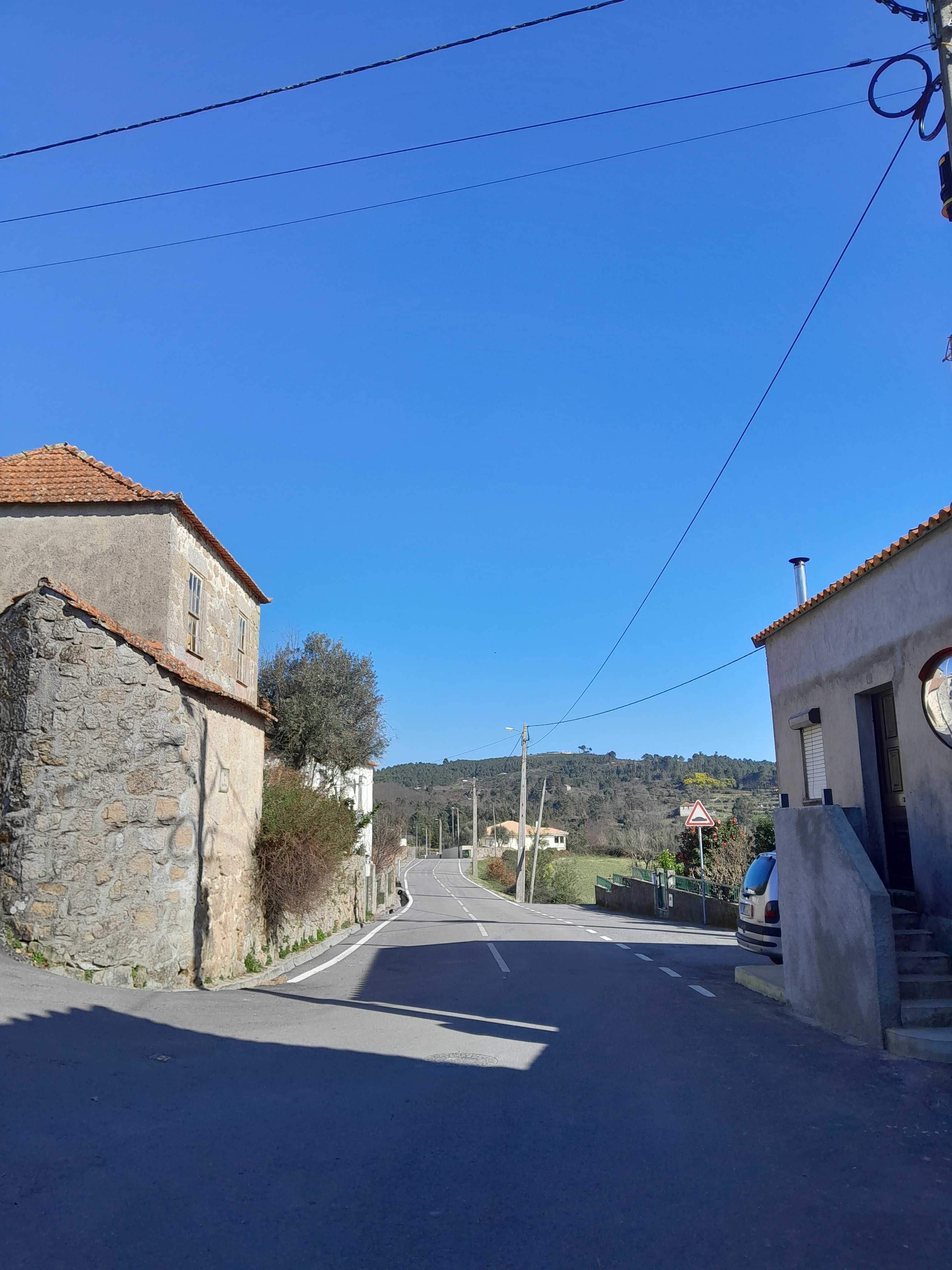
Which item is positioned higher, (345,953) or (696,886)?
(696,886)

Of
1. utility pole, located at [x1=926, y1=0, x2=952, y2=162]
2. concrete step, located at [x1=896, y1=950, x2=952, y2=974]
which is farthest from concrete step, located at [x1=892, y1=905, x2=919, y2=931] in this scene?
utility pole, located at [x1=926, y1=0, x2=952, y2=162]

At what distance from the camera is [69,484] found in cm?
1572

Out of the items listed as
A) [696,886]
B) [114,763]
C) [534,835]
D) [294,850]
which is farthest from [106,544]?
[534,835]

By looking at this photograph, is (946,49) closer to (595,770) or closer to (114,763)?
(114,763)

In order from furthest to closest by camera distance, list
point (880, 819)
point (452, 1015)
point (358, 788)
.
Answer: point (358, 788) → point (880, 819) → point (452, 1015)

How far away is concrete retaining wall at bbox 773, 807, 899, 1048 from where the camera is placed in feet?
27.3

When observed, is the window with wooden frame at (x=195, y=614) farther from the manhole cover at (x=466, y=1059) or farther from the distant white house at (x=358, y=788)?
the manhole cover at (x=466, y=1059)

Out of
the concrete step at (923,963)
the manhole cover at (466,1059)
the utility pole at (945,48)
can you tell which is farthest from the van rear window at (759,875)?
the utility pole at (945,48)

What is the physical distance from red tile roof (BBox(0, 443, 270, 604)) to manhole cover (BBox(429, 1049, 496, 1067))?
1034 centimetres

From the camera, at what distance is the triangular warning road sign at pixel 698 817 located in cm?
2544

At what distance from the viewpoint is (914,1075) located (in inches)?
281

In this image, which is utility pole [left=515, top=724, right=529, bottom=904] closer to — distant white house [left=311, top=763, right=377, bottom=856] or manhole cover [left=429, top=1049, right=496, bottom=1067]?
distant white house [left=311, top=763, right=377, bottom=856]

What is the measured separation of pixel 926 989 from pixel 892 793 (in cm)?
280

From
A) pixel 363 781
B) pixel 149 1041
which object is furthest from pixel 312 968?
pixel 363 781
